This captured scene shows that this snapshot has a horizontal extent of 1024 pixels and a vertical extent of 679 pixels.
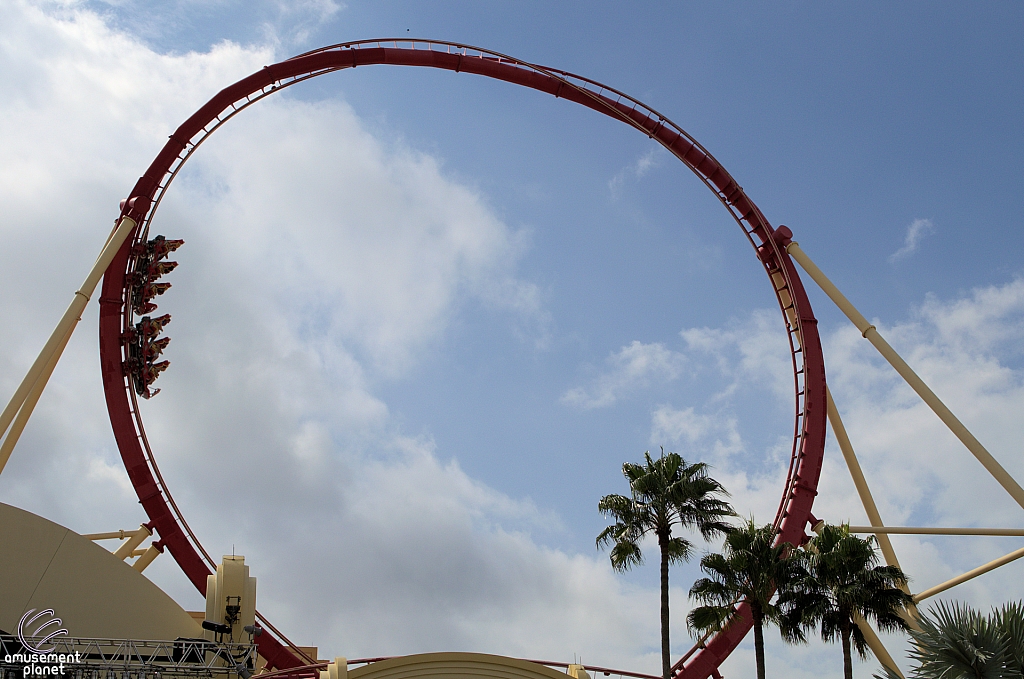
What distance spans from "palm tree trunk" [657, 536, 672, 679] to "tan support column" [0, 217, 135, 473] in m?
15.5

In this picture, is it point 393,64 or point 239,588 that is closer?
point 239,588

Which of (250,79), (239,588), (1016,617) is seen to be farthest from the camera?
(250,79)

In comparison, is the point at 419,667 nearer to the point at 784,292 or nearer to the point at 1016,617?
the point at 1016,617

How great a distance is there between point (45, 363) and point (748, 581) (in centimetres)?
1721

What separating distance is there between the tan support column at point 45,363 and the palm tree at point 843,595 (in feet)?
58.7

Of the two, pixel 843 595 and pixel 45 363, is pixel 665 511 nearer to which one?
pixel 843 595

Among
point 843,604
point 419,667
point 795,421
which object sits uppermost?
point 795,421

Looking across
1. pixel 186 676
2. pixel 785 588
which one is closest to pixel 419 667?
pixel 186 676

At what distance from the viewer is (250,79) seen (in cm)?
2745

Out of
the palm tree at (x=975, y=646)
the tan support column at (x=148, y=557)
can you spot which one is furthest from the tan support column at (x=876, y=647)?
the tan support column at (x=148, y=557)

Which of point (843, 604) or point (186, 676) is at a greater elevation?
point (843, 604)

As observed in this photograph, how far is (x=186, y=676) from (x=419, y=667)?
19.1 ft

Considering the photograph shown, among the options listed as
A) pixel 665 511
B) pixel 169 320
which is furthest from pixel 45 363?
pixel 665 511

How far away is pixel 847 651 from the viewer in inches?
790
